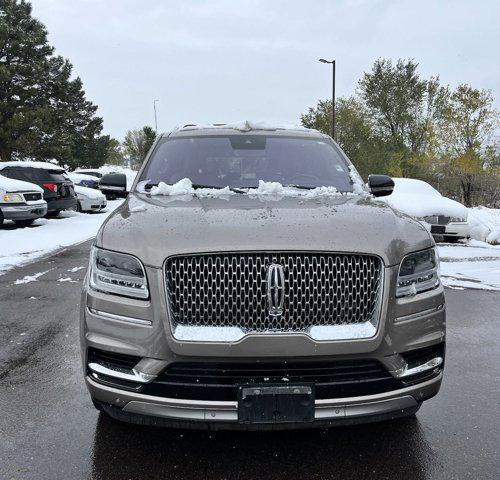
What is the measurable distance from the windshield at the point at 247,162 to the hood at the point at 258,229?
31.8 inches

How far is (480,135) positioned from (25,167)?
27385 millimetres

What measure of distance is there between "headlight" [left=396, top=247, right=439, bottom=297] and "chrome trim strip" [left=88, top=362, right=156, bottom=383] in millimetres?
1241

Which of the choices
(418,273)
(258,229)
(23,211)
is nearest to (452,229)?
(418,273)

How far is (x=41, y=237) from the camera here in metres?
11.7

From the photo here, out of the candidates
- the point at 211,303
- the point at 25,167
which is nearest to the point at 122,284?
the point at 211,303

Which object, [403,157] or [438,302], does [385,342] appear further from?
[403,157]

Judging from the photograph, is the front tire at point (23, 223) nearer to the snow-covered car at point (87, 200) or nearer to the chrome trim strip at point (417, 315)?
the snow-covered car at point (87, 200)

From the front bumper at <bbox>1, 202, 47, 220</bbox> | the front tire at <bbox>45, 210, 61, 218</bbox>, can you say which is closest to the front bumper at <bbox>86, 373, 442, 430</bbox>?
the front bumper at <bbox>1, 202, 47, 220</bbox>

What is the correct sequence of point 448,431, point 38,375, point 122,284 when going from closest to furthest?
point 122,284 → point 448,431 → point 38,375

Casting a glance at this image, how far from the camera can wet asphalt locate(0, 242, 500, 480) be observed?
2.44 metres

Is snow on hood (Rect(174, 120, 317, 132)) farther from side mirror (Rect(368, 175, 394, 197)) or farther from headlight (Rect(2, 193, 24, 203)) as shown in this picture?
headlight (Rect(2, 193, 24, 203))

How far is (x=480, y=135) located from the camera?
102ft

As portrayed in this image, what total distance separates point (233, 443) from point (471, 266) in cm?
660

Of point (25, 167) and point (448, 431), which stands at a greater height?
point (25, 167)
